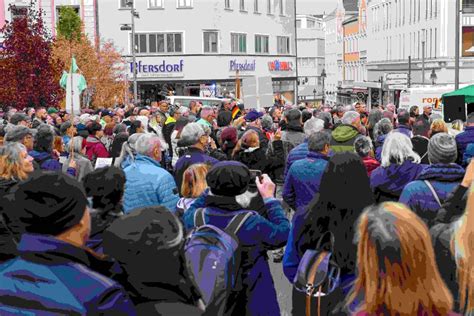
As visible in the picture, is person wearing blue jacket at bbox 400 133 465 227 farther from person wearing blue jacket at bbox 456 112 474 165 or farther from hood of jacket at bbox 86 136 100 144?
hood of jacket at bbox 86 136 100 144

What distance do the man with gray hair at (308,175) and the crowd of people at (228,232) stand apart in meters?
0.01

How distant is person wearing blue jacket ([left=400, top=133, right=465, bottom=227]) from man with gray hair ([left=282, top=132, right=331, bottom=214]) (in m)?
1.41

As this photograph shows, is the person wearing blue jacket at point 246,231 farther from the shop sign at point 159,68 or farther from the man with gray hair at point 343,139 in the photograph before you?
the shop sign at point 159,68

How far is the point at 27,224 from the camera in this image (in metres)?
3.42

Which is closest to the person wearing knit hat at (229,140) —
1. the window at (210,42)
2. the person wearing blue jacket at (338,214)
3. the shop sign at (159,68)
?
the person wearing blue jacket at (338,214)

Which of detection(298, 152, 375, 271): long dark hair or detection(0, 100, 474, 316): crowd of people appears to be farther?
detection(298, 152, 375, 271): long dark hair

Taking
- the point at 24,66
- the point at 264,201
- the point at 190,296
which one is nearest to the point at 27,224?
the point at 190,296

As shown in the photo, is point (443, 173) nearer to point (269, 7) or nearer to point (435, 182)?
point (435, 182)

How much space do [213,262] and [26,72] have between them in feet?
87.0

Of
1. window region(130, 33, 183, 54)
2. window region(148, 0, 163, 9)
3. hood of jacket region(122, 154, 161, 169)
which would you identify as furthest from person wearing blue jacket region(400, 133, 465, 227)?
window region(148, 0, 163, 9)

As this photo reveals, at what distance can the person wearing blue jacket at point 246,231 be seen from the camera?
207 inches

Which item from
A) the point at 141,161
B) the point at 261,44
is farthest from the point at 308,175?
the point at 261,44

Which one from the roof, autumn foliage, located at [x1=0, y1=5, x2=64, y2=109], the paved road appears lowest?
the paved road

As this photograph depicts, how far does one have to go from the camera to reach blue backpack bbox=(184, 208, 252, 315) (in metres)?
4.54
